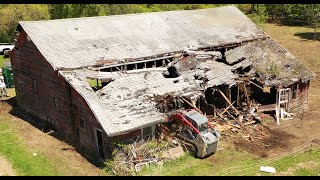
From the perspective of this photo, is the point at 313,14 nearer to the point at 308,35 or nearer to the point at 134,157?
the point at 308,35

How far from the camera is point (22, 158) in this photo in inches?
908

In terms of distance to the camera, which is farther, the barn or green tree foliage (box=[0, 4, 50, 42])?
green tree foliage (box=[0, 4, 50, 42])

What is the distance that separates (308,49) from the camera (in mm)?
47594

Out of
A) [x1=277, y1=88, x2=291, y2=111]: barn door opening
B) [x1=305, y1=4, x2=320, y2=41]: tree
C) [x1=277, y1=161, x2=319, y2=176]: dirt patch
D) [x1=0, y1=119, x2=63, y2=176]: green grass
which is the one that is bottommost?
[x1=277, y1=161, x2=319, y2=176]: dirt patch

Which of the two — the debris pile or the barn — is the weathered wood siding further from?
the debris pile

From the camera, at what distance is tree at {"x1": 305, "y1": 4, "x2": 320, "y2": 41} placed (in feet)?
182

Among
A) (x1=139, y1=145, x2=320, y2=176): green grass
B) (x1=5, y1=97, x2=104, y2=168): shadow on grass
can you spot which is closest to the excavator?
(x1=139, y1=145, x2=320, y2=176): green grass

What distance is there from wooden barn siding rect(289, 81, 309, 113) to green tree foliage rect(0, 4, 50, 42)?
37084 mm

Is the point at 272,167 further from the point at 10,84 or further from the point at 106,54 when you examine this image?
the point at 10,84

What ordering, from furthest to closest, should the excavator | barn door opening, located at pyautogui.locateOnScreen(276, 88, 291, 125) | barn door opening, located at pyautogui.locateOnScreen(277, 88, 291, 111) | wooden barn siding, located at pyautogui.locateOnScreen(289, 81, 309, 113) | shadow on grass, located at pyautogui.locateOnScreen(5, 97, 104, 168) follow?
wooden barn siding, located at pyautogui.locateOnScreen(289, 81, 309, 113) < barn door opening, located at pyautogui.locateOnScreen(277, 88, 291, 111) < barn door opening, located at pyautogui.locateOnScreen(276, 88, 291, 125) < shadow on grass, located at pyautogui.locateOnScreen(5, 97, 104, 168) < the excavator

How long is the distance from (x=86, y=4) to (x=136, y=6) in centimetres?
783

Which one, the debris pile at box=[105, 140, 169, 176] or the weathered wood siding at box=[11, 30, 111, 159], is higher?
the weathered wood siding at box=[11, 30, 111, 159]

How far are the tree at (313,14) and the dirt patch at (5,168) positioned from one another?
1696 inches
